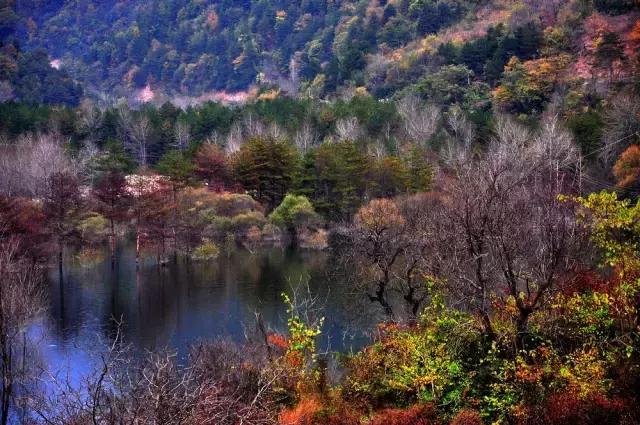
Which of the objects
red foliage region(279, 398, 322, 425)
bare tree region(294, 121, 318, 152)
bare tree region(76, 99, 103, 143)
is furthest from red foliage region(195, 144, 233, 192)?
red foliage region(279, 398, 322, 425)

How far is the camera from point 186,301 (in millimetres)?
23484

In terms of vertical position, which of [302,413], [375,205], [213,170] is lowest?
[213,170]

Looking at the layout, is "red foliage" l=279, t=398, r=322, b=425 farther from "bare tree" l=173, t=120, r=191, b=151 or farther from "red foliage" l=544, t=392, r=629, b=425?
"bare tree" l=173, t=120, r=191, b=151

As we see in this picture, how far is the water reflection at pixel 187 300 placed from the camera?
749 inches

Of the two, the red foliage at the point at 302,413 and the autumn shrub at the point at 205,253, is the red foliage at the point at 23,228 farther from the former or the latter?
the red foliage at the point at 302,413

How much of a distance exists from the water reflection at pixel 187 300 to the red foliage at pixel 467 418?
656 centimetres

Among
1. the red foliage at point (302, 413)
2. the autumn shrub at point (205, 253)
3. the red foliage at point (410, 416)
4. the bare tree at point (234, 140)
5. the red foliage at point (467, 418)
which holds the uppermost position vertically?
the red foliage at point (467, 418)

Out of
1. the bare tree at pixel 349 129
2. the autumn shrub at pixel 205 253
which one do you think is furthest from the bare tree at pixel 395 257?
the bare tree at pixel 349 129

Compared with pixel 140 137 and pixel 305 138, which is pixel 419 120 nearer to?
pixel 305 138

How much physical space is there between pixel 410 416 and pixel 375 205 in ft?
75.4

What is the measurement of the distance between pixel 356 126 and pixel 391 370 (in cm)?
4107

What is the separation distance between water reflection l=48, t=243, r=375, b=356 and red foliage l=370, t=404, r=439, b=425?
5.93 meters

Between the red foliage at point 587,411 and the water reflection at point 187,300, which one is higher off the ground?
the red foliage at point 587,411

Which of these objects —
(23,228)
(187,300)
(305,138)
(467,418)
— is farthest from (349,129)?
(467,418)
